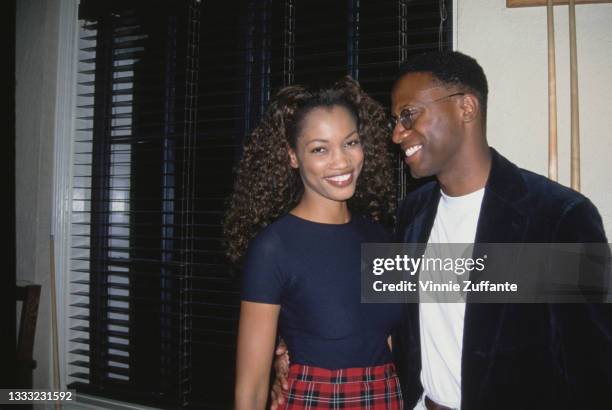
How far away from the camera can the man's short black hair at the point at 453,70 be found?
127 cm

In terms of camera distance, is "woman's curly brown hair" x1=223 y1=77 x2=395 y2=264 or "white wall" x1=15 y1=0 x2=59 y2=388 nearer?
"woman's curly brown hair" x1=223 y1=77 x2=395 y2=264

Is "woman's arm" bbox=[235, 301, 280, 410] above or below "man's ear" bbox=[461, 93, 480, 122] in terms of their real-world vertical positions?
below

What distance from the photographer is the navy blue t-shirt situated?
47.8 inches

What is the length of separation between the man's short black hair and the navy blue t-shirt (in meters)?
0.68

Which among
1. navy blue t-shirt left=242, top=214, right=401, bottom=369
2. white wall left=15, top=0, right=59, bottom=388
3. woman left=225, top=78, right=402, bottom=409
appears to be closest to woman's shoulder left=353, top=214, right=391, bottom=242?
woman left=225, top=78, right=402, bottom=409

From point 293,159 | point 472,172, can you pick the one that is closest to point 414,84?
point 472,172

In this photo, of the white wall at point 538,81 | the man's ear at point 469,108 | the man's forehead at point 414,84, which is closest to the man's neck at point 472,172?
the man's ear at point 469,108

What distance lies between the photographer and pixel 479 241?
115cm

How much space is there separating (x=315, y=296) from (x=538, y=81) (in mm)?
1281

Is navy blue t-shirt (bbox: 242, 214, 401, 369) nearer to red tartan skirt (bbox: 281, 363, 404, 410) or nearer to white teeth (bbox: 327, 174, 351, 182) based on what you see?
red tartan skirt (bbox: 281, 363, 404, 410)

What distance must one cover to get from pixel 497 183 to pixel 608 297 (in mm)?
419

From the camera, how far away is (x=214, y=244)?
2193mm

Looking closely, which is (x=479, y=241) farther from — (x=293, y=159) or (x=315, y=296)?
(x=293, y=159)

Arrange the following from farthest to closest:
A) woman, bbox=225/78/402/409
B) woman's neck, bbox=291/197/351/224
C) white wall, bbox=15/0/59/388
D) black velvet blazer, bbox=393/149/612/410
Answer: white wall, bbox=15/0/59/388
woman's neck, bbox=291/197/351/224
woman, bbox=225/78/402/409
black velvet blazer, bbox=393/149/612/410
